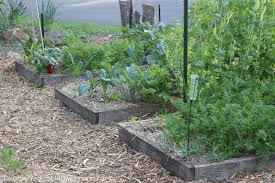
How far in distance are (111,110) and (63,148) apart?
78cm

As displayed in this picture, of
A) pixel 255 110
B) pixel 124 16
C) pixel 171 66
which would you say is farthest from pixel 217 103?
pixel 124 16

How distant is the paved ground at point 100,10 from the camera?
15062 millimetres

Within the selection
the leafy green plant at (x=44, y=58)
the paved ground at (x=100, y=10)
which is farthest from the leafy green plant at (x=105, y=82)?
the paved ground at (x=100, y=10)

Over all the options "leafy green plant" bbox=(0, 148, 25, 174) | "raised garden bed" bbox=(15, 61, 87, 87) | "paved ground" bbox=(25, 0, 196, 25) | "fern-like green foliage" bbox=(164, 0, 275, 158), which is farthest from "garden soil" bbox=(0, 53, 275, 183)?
"paved ground" bbox=(25, 0, 196, 25)

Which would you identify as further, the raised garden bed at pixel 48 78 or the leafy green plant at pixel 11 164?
the raised garden bed at pixel 48 78

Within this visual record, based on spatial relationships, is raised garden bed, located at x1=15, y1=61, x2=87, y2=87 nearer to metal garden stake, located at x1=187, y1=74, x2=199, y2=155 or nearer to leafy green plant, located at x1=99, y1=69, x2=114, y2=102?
leafy green plant, located at x1=99, y1=69, x2=114, y2=102

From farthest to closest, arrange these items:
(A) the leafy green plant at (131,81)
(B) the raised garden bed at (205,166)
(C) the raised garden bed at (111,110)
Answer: (A) the leafy green plant at (131,81), (C) the raised garden bed at (111,110), (B) the raised garden bed at (205,166)

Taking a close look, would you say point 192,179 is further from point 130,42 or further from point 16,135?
point 130,42

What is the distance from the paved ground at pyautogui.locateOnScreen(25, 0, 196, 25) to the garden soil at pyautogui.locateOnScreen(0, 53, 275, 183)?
736 centimetres

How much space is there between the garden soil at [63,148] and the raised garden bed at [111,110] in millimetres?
93

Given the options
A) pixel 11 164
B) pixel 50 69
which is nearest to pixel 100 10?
pixel 50 69

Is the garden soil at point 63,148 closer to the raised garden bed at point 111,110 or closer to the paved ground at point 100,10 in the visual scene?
the raised garden bed at point 111,110

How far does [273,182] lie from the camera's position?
A: 4543mm

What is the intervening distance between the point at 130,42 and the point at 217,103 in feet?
10.8
